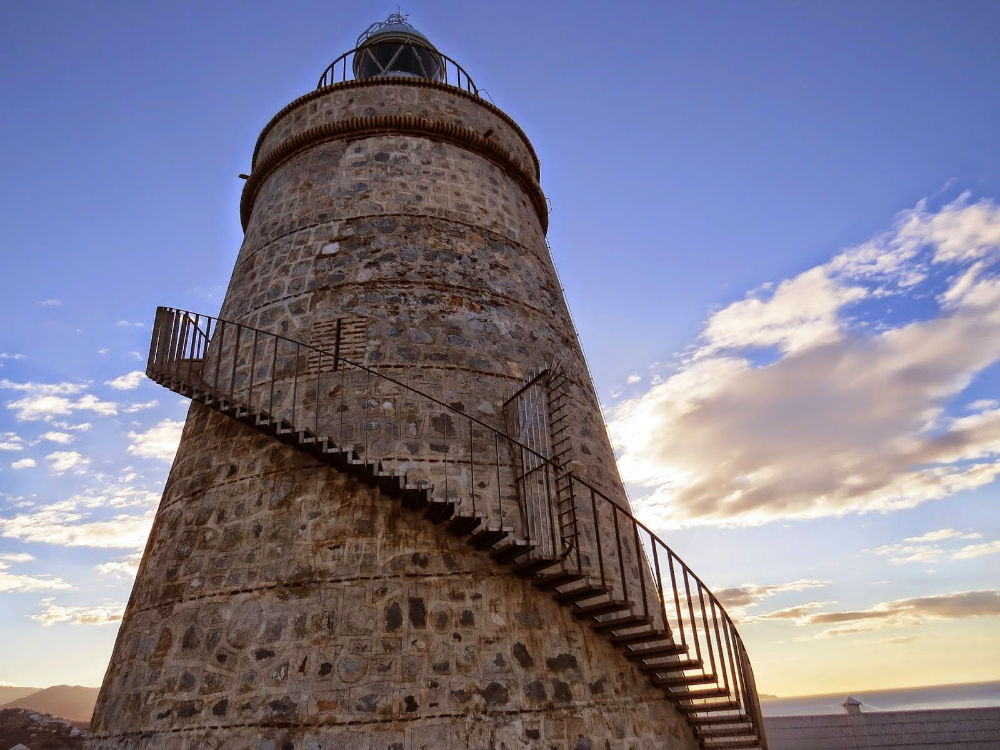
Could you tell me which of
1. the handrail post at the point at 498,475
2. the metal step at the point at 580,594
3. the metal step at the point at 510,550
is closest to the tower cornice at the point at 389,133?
the handrail post at the point at 498,475

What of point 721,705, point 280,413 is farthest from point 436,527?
point 721,705

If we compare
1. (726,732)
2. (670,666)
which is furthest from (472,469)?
(726,732)

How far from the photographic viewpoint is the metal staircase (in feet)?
21.0

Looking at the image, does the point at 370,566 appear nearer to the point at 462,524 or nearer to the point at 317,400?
the point at 462,524

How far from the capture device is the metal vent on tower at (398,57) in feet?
48.1

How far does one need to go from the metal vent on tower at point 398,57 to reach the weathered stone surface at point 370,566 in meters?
5.89

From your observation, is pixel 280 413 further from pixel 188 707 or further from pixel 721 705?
pixel 721 705

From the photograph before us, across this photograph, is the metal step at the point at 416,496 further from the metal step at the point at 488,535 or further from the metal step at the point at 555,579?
the metal step at the point at 555,579

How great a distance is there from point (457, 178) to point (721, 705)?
754cm

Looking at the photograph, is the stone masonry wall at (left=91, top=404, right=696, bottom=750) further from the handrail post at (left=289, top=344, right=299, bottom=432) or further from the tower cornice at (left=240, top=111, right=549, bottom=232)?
the tower cornice at (left=240, top=111, right=549, bottom=232)

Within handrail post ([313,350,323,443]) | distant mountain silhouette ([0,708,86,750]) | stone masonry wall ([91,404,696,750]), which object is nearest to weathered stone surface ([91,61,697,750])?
stone masonry wall ([91,404,696,750])

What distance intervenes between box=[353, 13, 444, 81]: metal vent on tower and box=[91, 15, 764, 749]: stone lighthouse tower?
5419mm

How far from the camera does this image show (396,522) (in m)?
6.70

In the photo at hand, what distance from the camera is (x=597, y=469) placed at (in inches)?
331
